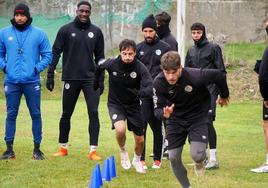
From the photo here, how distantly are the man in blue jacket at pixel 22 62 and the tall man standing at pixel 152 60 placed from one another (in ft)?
4.97

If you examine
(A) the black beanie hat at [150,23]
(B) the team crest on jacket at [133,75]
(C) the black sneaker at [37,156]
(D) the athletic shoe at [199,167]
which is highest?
(A) the black beanie hat at [150,23]

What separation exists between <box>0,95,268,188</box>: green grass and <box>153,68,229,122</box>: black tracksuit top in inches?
40.4

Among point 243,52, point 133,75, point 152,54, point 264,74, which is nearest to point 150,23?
point 152,54

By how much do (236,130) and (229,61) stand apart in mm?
10344

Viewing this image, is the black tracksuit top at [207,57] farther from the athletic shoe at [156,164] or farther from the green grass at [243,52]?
the green grass at [243,52]

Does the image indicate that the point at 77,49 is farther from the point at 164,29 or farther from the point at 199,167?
the point at 199,167

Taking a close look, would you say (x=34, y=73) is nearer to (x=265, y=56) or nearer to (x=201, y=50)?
(x=201, y=50)

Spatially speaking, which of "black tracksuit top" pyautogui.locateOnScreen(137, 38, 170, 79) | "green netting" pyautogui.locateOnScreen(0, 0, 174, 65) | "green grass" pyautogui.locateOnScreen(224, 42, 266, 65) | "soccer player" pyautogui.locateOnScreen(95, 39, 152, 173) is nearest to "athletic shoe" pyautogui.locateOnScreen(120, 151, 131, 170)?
"soccer player" pyautogui.locateOnScreen(95, 39, 152, 173)

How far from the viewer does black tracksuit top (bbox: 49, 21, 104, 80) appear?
1055 cm

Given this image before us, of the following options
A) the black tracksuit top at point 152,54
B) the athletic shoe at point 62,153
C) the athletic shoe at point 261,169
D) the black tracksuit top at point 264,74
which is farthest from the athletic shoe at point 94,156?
the black tracksuit top at point 264,74

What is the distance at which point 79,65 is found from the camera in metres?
10.6

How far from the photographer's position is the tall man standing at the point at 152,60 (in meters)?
10.1

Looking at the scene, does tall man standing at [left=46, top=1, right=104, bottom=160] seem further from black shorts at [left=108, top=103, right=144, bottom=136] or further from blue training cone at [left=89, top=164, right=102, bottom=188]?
blue training cone at [left=89, top=164, right=102, bottom=188]

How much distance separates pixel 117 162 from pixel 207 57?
7.17 ft
